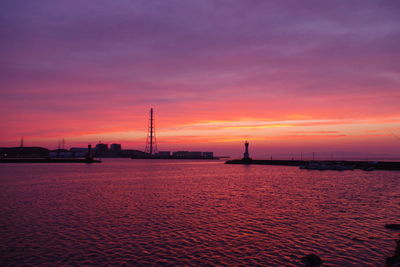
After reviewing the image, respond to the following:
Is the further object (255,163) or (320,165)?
(255,163)

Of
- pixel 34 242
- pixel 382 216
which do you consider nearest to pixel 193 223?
pixel 34 242

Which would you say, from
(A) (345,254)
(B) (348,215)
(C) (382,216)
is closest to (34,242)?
(A) (345,254)

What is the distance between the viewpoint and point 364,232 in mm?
17422

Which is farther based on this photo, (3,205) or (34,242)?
(3,205)

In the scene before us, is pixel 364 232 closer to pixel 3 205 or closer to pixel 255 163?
pixel 3 205

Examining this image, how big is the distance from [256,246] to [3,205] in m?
24.3

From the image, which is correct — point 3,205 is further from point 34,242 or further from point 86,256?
point 86,256

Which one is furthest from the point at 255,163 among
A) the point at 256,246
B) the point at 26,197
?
the point at 256,246

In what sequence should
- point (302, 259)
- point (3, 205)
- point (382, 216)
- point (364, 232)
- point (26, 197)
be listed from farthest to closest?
1. point (26, 197)
2. point (3, 205)
3. point (382, 216)
4. point (364, 232)
5. point (302, 259)

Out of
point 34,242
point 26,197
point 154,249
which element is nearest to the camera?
point 154,249

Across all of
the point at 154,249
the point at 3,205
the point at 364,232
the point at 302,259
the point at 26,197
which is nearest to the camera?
the point at 302,259

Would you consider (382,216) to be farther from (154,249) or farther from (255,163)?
(255,163)

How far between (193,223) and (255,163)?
420 feet

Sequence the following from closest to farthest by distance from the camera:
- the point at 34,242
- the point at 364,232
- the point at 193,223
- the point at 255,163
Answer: the point at 34,242, the point at 364,232, the point at 193,223, the point at 255,163
